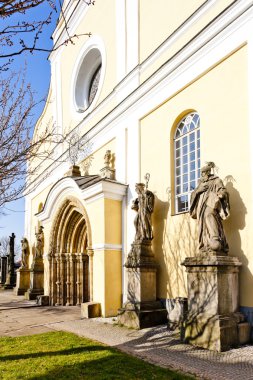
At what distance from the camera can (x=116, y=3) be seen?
46.2ft

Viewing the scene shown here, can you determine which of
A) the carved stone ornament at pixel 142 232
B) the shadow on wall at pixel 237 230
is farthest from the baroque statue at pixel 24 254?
the shadow on wall at pixel 237 230

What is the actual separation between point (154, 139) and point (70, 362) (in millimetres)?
6632

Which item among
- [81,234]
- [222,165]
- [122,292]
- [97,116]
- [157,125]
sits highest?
[97,116]

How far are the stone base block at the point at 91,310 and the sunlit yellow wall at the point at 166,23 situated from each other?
6687 mm

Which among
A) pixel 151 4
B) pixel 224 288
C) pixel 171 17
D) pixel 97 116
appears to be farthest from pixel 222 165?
pixel 97 116

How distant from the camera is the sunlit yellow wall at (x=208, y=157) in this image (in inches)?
316

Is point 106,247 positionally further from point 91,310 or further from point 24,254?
point 24,254

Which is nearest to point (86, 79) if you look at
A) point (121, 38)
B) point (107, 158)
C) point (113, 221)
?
point (121, 38)

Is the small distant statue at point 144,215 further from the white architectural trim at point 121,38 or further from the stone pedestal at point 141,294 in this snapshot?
the white architectural trim at point 121,38

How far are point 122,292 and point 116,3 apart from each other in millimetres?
9786

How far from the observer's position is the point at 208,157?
357 inches

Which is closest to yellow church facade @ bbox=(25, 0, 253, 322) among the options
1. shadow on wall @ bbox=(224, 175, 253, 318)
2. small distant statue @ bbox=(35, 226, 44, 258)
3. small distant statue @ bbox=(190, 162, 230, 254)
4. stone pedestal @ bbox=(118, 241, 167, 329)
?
shadow on wall @ bbox=(224, 175, 253, 318)

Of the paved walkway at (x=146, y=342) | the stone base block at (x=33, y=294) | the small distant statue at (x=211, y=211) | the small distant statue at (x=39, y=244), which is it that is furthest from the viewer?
the small distant statue at (x=39, y=244)

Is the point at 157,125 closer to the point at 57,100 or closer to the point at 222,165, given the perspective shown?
the point at 222,165
